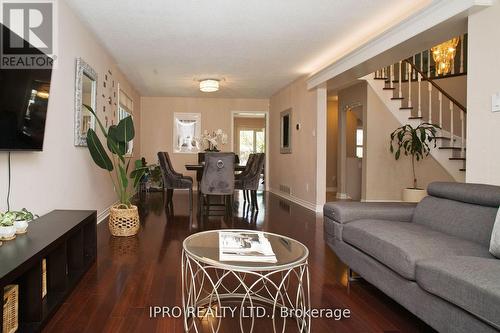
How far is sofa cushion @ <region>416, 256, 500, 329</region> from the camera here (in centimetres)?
118

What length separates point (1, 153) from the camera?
7.34ft

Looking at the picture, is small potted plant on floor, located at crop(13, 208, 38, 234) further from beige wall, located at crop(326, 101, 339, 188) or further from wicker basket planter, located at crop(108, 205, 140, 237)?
beige wall, located at crop(326, 101, 339, 188)

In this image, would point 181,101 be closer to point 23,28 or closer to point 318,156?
point 318,156

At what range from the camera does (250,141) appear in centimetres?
1305

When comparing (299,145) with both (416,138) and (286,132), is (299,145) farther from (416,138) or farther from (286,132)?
(416,138)

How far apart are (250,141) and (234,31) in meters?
9.15

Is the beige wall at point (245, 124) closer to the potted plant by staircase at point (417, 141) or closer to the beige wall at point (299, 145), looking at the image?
the beige wall at point (299, 145)

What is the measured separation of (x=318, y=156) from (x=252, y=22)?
270 centimetres

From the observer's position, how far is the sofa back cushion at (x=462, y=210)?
197 cm

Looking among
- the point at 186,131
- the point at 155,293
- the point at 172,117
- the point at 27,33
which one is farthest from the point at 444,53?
the point at 172,117

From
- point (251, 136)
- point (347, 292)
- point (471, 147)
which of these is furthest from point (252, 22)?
point (251, 136)

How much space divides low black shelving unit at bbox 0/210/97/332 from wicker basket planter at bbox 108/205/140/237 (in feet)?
2.50

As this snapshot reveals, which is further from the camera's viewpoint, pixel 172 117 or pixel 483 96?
pixel 172 117

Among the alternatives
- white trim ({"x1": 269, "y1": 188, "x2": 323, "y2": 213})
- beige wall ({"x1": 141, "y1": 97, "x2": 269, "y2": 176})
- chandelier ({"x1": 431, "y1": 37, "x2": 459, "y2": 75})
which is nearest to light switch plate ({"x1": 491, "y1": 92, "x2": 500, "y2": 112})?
chandelier ({"x1": 431, "y1": 37, "x2": 459, "y2": 75})
